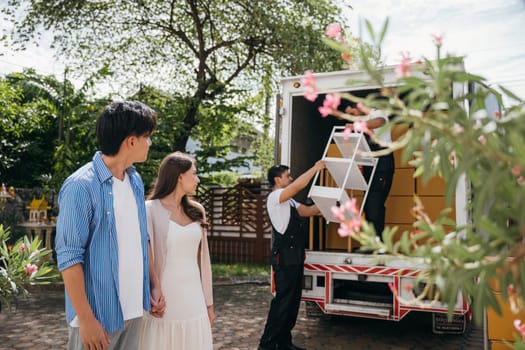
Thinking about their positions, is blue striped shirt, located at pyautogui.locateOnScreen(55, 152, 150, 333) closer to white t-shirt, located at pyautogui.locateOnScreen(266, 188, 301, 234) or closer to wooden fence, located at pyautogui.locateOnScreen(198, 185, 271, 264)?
white t-shirt, located at pyautogui.locateOnScreen(266, 188, 301, 234)

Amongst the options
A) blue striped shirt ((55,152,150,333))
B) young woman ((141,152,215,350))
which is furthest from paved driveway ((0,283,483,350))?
blue striped shirt ((55,152,150,333))

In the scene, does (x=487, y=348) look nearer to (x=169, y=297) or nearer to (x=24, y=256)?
(x=169, y=297)

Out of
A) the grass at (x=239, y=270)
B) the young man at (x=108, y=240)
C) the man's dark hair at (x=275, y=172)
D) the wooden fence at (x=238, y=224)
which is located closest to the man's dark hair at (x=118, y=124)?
the young man at (x=108, y=240)

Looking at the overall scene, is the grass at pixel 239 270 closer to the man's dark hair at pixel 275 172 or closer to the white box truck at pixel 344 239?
the white box truck at pixel 344 239

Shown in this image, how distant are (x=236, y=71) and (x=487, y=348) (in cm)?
1048

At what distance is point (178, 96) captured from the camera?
1270cm

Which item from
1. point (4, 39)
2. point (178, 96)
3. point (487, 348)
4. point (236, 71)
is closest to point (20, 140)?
point (4, 39)

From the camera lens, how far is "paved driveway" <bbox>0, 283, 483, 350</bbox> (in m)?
5.65

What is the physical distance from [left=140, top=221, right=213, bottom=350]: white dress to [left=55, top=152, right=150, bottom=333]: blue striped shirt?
2.44 ft

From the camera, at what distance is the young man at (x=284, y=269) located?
5070mm

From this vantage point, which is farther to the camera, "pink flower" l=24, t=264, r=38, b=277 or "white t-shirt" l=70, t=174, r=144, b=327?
"pink flower" l=24, t=264, r=38, b=277

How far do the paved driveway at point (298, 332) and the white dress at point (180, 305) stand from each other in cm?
258

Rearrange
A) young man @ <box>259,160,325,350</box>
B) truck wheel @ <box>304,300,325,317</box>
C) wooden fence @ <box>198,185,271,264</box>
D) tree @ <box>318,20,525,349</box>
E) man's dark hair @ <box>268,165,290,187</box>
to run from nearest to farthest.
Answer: tree @ <box>318,20,525,349</box>, young man @ <box>259,160,325,350</box>, man's dark hair @ <box>268,165,290,187</box>, truck wheel @ <box>304,300,325,317</box>, wooden fence @ <box>198,185,271,264</box>

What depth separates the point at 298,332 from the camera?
20.4 feet
